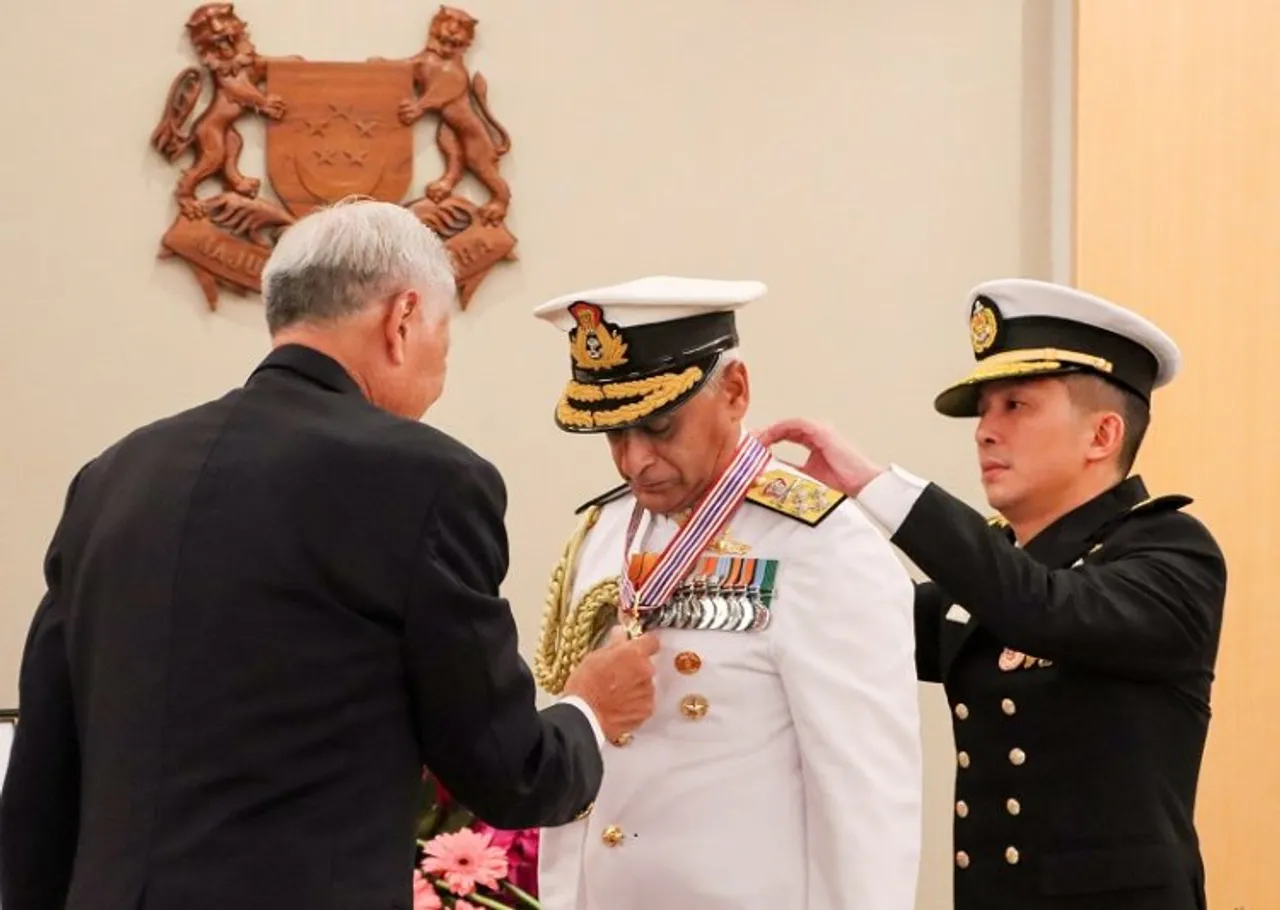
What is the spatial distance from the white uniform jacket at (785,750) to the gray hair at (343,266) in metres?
0.53

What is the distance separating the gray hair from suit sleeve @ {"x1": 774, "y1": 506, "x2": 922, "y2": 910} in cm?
55

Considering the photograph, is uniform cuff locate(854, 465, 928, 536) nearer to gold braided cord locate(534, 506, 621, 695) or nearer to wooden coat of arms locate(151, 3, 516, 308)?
gold braided cord locate(534, 506, 621, 695)

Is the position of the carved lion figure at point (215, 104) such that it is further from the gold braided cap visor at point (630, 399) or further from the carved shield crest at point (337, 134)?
the gold braided cap visor at point (630, 399)

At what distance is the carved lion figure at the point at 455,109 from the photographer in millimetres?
3371

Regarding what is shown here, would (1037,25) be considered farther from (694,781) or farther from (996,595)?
(694,781)

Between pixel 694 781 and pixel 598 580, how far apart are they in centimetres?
30

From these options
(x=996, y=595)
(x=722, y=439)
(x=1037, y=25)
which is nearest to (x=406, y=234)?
(x=722, y=439)

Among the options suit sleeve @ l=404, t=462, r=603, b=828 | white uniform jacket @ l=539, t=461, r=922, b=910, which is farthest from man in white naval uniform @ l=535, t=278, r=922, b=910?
suit sleeve @ l=404, t=462, r=603, b=828

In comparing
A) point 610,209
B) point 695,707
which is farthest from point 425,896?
point 610,209

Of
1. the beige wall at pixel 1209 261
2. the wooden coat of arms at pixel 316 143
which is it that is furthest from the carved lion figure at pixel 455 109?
the beige wall at pixel 1209 261

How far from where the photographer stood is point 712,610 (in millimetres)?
1896

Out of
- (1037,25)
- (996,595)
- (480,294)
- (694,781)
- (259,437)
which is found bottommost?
(694,781)

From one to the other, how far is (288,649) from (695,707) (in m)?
0.56

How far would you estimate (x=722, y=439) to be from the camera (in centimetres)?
195
